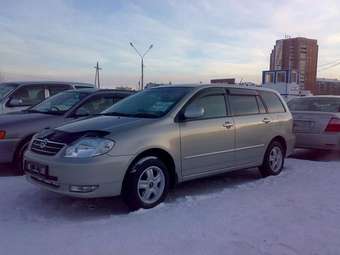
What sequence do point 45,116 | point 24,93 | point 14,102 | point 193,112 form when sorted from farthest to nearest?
1. point 24,93
2. point 14,102
3. point 45,116
4. point 193,112

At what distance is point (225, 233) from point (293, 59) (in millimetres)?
53486

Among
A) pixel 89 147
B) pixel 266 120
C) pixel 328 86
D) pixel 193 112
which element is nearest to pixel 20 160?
pixel 89 147

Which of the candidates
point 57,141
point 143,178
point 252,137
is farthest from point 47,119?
point 252,137

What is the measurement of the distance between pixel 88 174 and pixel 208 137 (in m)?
1.89

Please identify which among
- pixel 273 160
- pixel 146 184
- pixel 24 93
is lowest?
pixel 273 160

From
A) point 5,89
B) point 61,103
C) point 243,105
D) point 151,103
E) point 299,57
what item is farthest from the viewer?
point 299,57

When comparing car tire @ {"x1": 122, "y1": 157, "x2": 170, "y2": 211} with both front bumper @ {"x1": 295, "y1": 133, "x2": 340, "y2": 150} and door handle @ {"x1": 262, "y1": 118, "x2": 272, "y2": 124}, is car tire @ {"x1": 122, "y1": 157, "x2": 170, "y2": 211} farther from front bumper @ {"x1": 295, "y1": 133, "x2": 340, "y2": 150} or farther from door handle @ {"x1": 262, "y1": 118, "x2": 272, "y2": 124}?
front bumper @ {"x1": 295, "y1": 133, "x2": 340, "y2": 150}

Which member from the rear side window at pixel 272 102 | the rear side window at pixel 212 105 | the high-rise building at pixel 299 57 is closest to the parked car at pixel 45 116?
the rear side window at pixel 212 105

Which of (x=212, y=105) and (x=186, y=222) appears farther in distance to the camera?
(x=212, y=105)

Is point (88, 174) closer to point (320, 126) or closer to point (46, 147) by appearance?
point (46, 147)

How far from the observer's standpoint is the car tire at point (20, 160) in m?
7.15

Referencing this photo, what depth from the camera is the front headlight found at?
4.81 meters

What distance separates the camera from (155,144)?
Answer: 5219 millimetres

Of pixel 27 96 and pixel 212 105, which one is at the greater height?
pixel 212 105
